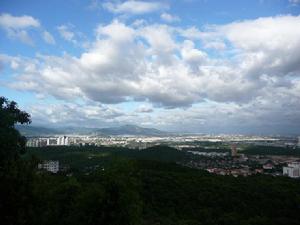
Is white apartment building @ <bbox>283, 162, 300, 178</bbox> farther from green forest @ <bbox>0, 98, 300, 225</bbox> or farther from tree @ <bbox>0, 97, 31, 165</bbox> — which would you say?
tree @ <bbox>0, 97, 31, 165</bbox>

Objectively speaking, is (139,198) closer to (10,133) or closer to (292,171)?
(10,133)

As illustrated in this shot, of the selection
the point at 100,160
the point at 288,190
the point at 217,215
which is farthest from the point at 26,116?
the point at 100,160

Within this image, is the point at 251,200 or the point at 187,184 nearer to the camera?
the point at 251,200

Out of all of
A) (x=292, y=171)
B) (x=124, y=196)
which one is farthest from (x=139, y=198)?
(x=292, y=171)

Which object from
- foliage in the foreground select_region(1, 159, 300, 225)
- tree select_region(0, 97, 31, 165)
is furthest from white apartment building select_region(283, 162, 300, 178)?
tree select_region(0, 97, 31, 165)

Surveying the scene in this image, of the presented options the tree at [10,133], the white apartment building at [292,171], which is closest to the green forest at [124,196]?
the tree at [10,133]

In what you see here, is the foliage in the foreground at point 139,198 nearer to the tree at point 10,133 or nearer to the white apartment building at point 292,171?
the tree at point 10,133

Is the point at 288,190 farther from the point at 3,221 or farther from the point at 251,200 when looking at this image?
the point at 3,221
